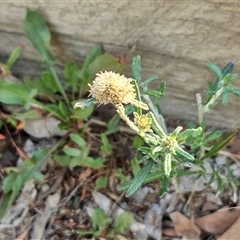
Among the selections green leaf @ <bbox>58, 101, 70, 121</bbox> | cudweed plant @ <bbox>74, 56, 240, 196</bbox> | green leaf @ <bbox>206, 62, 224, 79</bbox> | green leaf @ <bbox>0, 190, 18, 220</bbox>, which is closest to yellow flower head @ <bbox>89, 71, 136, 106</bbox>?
cudweed plant @ <bbox>74, 56, 240, 196</bbox>

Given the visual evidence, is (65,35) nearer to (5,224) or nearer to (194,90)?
(194,90)

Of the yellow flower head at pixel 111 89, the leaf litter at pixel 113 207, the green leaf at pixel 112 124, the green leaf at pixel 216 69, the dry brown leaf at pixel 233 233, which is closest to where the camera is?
the yellow flower head at pixel 111 89

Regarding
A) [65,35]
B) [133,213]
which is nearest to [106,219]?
[133,213]

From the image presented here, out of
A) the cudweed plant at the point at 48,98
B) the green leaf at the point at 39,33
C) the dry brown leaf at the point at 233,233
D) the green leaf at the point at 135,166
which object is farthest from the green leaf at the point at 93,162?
the dry brown leaf at the point at 233,233

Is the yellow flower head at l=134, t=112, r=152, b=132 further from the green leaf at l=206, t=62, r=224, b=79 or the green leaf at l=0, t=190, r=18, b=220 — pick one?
the green leaf at l=0, t=190, r=18, b=220

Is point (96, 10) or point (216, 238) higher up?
point (96, 10)

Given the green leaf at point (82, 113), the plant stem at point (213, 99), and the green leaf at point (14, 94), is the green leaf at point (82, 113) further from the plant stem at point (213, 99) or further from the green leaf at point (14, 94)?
the plant stem at point (213, 99)
